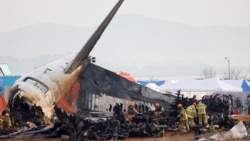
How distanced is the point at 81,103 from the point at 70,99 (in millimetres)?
937

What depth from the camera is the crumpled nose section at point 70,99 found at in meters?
32.6

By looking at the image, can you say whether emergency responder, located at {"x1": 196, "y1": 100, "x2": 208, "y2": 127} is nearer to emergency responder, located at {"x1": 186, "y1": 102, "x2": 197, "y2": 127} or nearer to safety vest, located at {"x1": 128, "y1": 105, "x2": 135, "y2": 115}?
emergency responder, located at {"x1": 186, "y1": 102, "x2": 197, "y2": 127}

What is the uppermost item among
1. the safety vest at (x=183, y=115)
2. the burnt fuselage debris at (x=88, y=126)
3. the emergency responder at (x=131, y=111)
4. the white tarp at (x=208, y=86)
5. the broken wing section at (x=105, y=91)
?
the white tarp at (x=208, y=86)

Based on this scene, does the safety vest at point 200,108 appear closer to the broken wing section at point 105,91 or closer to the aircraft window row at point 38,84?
the broken wing section at point 105,91

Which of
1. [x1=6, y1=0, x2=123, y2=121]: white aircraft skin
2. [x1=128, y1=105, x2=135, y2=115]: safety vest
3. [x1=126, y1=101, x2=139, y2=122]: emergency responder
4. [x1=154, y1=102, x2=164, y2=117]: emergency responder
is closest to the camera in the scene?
[x1=6, y1=0, x2=123, y2=121]: white aircraft skin

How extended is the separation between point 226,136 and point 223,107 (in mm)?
10404

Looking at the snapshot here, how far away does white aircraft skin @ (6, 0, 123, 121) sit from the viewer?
3080cm

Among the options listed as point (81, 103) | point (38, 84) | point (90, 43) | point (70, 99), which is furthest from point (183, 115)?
point (38, 84)

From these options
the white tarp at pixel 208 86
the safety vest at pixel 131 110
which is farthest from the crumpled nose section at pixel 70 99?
the white tarp at pixel 208 86

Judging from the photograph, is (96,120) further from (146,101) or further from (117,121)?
(146,101)

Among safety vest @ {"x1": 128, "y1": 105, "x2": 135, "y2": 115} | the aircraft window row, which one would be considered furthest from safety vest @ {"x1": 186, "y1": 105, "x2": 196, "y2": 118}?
the aircraft window row

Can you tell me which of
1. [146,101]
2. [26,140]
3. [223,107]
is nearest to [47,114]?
[26,140]

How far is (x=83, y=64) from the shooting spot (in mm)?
34531

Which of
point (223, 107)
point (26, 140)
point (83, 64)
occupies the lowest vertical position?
point (26, 140)
